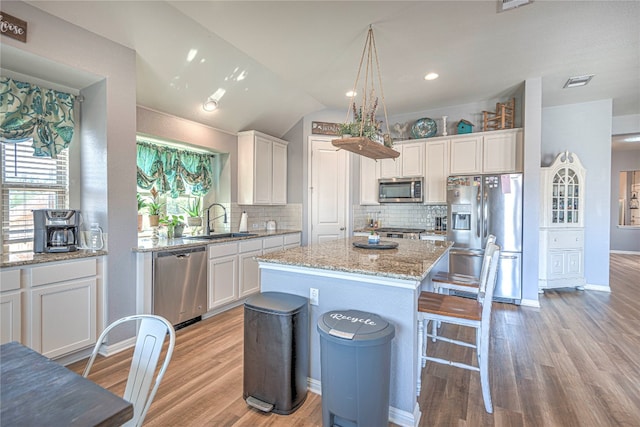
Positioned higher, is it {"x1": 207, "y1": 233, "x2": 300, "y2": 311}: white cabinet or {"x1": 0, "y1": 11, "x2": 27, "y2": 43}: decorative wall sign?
{"x1": 0, "y1": 11, "x2": 27, "y2": 43}: decorative wall sign

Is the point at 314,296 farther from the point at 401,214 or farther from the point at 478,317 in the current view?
the point at 401,214

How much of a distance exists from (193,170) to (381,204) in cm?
318

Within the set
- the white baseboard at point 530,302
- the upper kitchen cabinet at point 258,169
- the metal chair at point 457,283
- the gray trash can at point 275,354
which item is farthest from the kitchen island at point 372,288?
the white baseboard at point 530,302

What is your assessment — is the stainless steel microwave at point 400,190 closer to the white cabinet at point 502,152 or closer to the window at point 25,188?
the white cabinet at point 502,152

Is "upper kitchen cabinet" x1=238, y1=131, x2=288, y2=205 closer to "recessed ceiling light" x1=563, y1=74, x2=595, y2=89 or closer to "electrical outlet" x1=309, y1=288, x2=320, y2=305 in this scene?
"electrical outlet" x1=309, y1=288, x2=320, y2=305

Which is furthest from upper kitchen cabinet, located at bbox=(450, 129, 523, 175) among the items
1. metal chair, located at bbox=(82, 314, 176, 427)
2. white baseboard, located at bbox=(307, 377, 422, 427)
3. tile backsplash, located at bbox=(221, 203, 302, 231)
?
metal chair, located at bbox=(82, 314, 176, 427)

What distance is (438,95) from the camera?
453 centimetres

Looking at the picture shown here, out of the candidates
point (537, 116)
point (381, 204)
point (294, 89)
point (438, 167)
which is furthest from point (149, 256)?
point (537, 116)

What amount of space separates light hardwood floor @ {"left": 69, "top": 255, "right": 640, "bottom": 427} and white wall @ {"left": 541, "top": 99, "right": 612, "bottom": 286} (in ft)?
5.64

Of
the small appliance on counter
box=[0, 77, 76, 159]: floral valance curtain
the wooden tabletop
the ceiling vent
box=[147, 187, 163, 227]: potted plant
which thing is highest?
the ceiling vent

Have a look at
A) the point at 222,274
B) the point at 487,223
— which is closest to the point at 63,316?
the point at 222,274

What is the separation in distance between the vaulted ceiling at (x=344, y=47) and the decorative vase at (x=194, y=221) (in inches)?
51.3

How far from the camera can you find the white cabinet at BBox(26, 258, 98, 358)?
220 cm

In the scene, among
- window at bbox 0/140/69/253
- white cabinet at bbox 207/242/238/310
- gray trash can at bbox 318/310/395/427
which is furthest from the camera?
white cabinet at bbox 207/242/238/310
